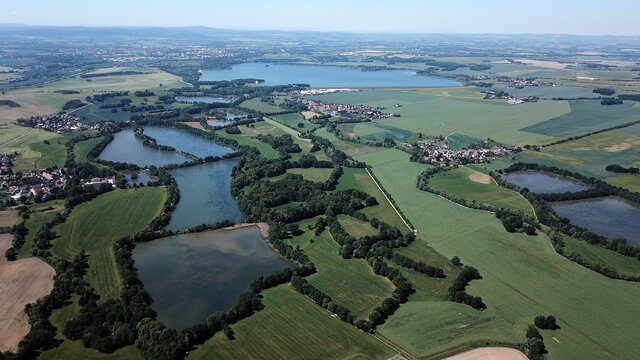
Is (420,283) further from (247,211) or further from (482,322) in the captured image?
(247,211)

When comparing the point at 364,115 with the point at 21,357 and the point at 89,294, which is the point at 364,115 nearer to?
the point at 89,294

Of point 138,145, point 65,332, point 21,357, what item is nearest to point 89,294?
point 65,332

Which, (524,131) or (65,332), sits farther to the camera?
(524,131)

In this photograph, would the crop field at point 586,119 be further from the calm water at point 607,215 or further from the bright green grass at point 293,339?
the bright green grass at point 293,339

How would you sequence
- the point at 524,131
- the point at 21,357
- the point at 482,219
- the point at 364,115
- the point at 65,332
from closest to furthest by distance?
the point at 21,357 → the point at 65,332 → the point at 482,219 → the point at 524,131 → the point at 364,115

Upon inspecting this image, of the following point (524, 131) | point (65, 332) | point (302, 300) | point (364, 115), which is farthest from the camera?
point (364, 115)

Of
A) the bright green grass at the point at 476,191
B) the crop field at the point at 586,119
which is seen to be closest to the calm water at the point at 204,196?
the bright green grass at the point at 476,191
